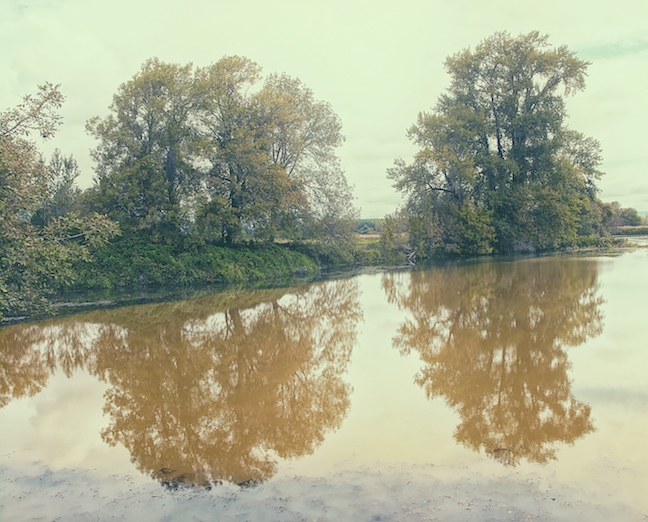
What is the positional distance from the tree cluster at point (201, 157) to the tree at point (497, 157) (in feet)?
33.6

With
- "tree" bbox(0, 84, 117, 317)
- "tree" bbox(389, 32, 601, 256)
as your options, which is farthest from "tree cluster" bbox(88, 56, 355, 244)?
"tree" bbox(0, 84, 117, 317)

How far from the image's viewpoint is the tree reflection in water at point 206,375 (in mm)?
5605

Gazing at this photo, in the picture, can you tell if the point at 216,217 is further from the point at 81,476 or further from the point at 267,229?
the point at 81,476

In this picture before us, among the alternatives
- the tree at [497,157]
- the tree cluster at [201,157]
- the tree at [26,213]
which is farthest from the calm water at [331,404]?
the tree at [497,157]

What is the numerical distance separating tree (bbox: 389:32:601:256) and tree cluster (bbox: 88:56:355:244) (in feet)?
33.6

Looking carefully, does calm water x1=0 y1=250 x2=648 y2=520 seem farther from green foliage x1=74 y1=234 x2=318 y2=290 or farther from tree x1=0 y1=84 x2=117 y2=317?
green foliage x1=74 y1=234 x2=318 y2=290

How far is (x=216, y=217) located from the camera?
26.4m

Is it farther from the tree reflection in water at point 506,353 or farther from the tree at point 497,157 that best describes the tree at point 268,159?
the tree reflection in water at point 506,353

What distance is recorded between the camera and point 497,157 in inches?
1377

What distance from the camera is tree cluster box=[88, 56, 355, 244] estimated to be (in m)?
25.8

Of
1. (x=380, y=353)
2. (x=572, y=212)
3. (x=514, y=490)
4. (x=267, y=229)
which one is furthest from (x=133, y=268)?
(x=572, y=212)

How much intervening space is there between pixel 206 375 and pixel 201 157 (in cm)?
2069

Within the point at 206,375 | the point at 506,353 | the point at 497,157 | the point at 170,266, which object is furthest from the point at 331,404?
the point at 497,157

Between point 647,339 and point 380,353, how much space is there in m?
4.80
